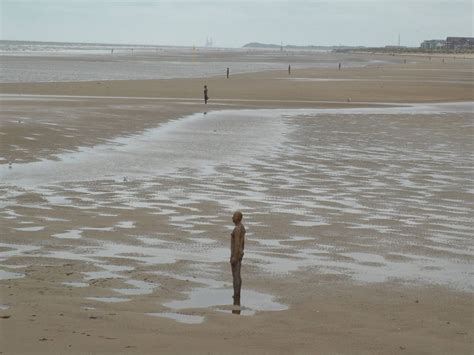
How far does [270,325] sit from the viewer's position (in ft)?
30.7

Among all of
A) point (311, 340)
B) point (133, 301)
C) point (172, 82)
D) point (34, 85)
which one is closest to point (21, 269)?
point (133, 301)

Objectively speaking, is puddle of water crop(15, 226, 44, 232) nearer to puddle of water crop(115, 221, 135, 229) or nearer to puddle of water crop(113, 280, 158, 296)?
puddle of water crop(115, 221, 135, 229)

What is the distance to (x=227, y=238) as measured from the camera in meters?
14.2

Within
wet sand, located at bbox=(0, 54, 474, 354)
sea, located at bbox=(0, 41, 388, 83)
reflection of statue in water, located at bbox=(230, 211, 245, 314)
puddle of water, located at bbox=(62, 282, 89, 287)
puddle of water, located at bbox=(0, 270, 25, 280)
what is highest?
reflection of statue in water, located at bbox=(230, 211, 245, 314)

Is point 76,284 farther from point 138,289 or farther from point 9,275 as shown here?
point 9,275

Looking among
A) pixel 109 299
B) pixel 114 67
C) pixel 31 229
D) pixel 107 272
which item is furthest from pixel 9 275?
pixel 114 67

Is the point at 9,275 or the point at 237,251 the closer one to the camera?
the point at 237,251

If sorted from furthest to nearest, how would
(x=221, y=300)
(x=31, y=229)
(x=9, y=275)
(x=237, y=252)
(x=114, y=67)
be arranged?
(x=114, y=67)
(x=31, y=229)
(x=9, y=275)
(x=221, y=300)
(x=237, y=252)

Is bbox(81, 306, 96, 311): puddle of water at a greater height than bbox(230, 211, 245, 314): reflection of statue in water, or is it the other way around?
bbox(230, 211, 245, 314): reflection of statue in water

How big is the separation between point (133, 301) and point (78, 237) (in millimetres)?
3949

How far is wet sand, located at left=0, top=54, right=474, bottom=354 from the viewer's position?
29.8ft

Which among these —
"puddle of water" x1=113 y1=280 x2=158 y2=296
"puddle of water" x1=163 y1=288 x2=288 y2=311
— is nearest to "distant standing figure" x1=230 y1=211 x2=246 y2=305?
"puddle of water" x1=163 y1=288 x2=288 y2=311

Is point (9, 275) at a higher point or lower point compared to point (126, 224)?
higher

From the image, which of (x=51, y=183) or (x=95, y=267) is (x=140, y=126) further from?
(x=95, y=267)
